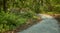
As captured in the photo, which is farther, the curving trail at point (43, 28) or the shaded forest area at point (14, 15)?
the shaded forest area at point (14, 15)

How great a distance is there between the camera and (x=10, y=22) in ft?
54.6

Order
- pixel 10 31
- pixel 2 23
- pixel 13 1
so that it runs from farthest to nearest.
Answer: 1. pixel 13 1
2. pixel 2 23
3. pixel 10 31

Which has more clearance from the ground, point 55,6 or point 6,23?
point 6,23

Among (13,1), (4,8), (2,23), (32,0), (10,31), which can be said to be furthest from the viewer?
(32,0)

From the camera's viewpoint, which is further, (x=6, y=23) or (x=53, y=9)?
(x=53, y=9)

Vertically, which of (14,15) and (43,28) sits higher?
(43,28)

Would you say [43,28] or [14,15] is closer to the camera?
[43,28]

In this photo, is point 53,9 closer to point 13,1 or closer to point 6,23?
point 13,1

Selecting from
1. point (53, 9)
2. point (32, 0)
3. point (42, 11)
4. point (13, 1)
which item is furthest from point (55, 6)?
point (13, 1)

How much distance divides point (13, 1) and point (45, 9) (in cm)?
2087

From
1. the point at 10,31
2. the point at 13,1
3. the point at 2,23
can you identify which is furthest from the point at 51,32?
the point at 13,1

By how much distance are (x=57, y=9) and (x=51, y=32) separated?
30.1m

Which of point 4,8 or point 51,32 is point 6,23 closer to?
point 51,32

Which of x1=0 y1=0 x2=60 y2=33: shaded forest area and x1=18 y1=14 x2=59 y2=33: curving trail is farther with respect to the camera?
x1=0 y1=0 x2=60 y2=33: shaded forest area
